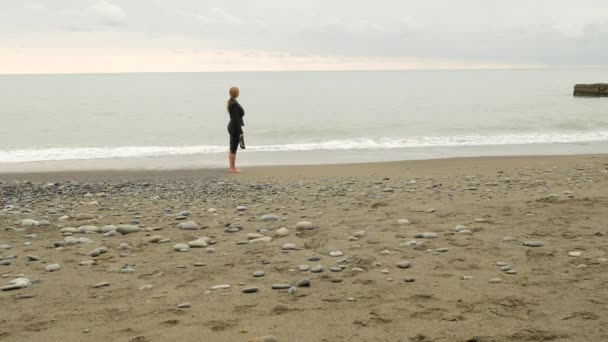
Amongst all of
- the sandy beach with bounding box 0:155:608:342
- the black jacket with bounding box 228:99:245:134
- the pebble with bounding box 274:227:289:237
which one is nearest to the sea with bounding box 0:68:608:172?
the black jacket with bounding box 228:99:245:134

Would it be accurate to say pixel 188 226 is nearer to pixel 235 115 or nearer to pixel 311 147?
pixel 235 115

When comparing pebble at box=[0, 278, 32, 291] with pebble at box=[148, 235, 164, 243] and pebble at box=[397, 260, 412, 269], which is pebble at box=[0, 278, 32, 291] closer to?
pebble at box=[148, 235, 164, 243]

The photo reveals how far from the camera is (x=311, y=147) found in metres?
20.4

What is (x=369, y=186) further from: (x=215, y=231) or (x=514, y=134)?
(x=514, y=134)

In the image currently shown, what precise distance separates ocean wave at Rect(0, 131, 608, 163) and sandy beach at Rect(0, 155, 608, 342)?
9.38 m

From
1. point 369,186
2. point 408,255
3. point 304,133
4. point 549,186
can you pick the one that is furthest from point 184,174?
point 304,133

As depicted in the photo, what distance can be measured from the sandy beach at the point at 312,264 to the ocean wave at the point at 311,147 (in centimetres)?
938

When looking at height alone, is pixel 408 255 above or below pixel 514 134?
below

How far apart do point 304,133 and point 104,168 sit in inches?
499

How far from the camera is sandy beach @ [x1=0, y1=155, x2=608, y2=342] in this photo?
3717mm

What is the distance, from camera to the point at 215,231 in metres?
6.65

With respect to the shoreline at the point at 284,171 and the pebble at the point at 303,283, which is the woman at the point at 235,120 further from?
the pebble at the point at 303,283

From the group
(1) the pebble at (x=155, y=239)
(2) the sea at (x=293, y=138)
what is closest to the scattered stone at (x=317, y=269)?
(1) the pebble at (x=155, y=239)

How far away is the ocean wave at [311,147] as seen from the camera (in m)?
18.6
